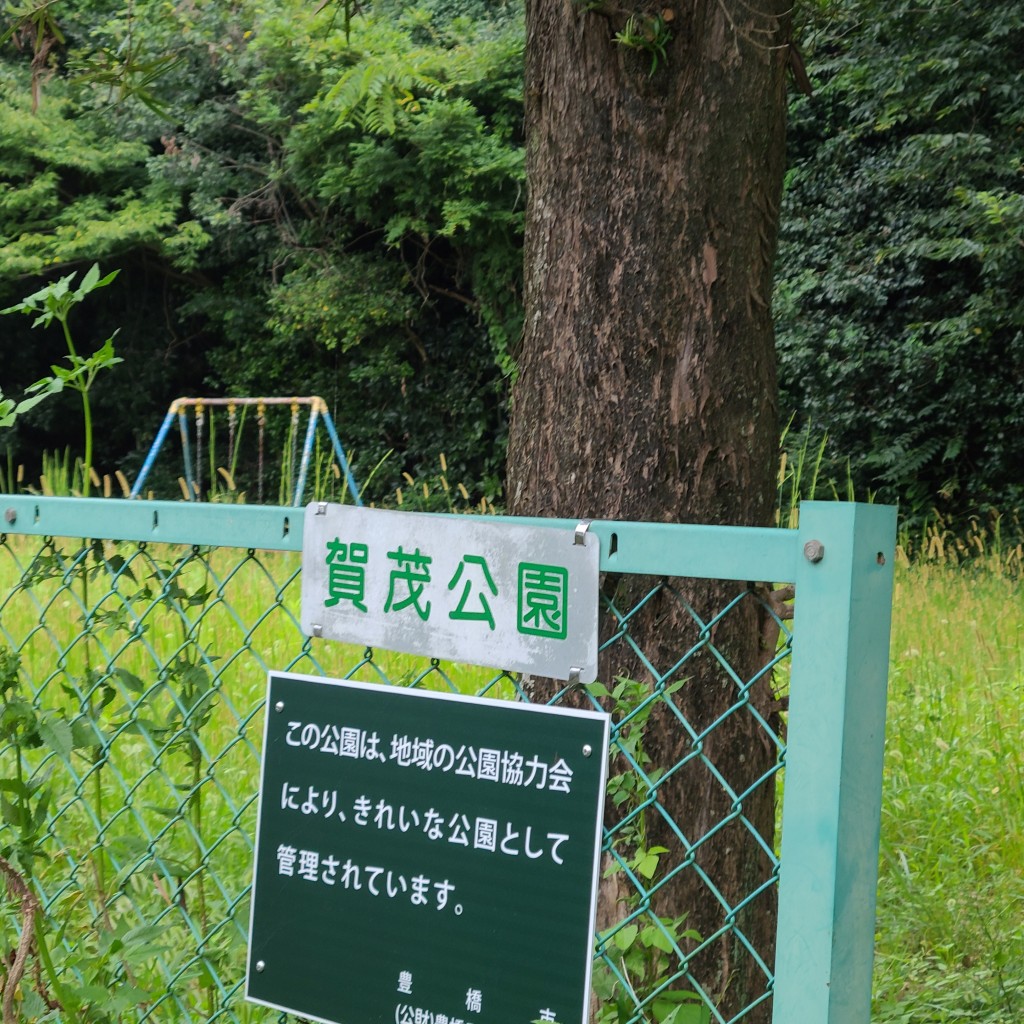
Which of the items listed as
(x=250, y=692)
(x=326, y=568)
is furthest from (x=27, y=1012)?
(x=250, y=692)

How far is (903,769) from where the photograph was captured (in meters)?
3.15

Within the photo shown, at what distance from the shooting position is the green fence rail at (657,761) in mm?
1011

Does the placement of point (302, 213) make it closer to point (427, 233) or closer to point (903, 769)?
point (427, 233)

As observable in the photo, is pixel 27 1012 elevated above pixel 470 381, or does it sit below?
below

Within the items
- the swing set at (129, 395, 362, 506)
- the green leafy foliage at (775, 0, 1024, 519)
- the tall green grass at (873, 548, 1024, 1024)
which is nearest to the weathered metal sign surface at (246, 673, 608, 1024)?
the tall green grass at (873, 548, 1024, 1024)

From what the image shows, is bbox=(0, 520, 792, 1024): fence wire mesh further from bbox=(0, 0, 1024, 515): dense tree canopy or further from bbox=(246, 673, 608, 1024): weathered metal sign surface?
bbox=(0, 0, 1024, 515): dense tree canopy

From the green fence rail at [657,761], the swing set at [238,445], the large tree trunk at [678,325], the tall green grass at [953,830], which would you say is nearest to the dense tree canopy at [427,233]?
the swing set at [238,445]

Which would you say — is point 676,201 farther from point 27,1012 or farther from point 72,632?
point 72,632

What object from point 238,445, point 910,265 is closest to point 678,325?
point 238,445

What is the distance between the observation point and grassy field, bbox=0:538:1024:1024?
1.65m

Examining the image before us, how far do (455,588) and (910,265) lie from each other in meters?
8.60

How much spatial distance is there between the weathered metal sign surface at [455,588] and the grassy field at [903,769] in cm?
11

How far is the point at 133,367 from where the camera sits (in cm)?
1367

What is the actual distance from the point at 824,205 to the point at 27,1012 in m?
9.16
